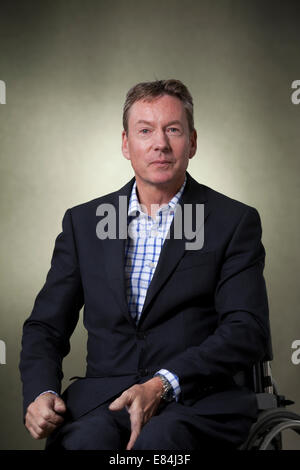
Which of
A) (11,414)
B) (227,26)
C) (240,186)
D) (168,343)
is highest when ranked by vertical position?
(227,26)

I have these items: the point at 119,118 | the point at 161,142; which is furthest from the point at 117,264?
the point at 119,118

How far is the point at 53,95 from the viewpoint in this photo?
3727 millimetres

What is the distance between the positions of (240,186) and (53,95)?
1.11 metres

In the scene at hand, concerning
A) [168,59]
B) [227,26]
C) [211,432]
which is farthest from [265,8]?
[211,432]

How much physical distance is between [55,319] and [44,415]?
13.1 inches

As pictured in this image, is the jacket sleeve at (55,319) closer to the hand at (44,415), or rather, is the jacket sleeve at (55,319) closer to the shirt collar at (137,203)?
the hand at (44,415)

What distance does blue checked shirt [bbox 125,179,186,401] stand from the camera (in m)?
2.05

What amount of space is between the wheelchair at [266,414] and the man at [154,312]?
41 millimetres

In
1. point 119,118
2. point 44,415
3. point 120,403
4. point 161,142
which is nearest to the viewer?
point 120,403

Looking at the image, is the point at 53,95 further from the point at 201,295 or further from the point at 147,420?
the point at 147,420

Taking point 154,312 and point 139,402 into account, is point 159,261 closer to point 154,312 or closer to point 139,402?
point 154,312

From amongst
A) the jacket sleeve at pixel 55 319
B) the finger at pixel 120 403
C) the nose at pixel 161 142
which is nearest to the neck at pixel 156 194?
the nose at pixel 161 142

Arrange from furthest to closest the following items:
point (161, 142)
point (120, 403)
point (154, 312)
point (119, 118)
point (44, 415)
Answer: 1. point (119, 118)
2. point (161, 142)
3. point (154, 312)
4. point (44, 415)
5. point (120, 403)

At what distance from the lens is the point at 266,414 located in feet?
6.29
